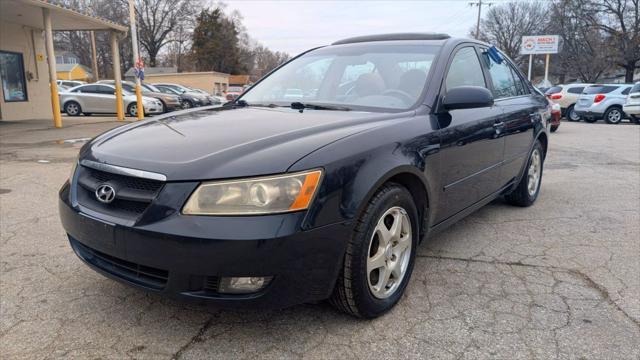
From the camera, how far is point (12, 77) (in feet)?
49.9

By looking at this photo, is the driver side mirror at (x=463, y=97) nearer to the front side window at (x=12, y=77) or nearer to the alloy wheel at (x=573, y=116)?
the front side window at (x=12, y=77)

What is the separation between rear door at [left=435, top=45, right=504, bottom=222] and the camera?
9.96ft

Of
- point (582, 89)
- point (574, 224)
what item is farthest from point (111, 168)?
point (582, 89)

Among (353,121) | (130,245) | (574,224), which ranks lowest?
(574,224)

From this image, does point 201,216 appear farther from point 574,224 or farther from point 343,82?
point 574,224

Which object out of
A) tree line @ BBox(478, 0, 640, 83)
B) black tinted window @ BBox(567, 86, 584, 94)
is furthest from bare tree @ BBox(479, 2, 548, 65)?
black tinted window @ BBox(567, 86, 584, 94)

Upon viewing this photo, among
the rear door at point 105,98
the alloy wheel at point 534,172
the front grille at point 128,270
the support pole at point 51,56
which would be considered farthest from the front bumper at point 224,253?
the rear door at point 105,98

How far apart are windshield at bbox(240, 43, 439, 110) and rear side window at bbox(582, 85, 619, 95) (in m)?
18.2

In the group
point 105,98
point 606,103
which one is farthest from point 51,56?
point 606,103

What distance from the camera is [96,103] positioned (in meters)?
18.7

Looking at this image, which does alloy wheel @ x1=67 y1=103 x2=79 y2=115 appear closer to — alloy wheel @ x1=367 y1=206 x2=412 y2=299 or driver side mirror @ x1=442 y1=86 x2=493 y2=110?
driver side mirror @ x1=442 y1=86 x2=493 y2=110

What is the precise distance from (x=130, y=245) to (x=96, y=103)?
61.7 ft

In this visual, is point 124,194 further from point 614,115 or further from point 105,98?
point 614,115

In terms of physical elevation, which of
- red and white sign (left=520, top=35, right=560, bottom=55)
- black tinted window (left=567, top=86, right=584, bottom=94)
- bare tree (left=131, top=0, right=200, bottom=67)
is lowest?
black tinted window (left=567, top=86, right=584, bottom=94)
